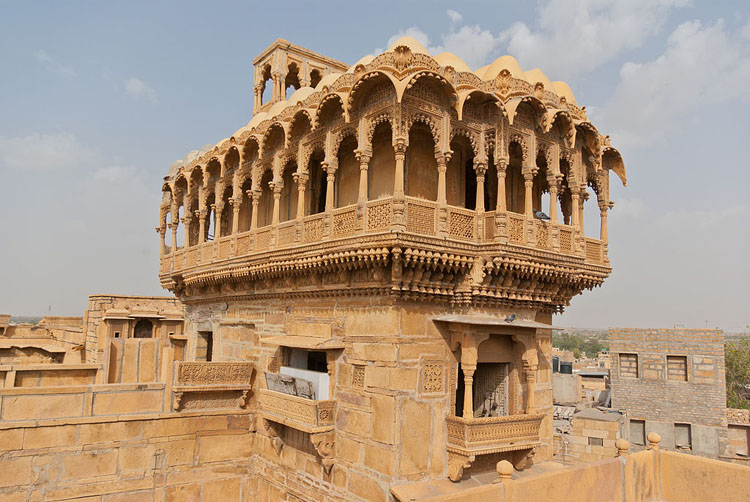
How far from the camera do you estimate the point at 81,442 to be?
34.2 feet

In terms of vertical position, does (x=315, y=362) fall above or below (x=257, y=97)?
below

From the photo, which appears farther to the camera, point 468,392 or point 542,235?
point 542,235

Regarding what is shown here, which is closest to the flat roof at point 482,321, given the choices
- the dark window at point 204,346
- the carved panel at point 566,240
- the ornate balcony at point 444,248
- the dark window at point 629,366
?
the ornate balcony at point 444,248

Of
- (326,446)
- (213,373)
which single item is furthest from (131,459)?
(326,446)

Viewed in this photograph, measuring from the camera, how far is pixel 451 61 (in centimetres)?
1026

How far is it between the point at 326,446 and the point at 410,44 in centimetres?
711

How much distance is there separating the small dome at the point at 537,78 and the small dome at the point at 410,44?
2461 mm

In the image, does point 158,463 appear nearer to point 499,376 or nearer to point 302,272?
point 302,272

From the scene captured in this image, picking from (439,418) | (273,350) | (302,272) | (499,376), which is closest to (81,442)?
(273,350)

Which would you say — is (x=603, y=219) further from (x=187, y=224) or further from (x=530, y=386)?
(x=187, y=224)

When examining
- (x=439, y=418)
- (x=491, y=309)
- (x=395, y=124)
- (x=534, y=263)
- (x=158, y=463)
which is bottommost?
(x=158, y=463)

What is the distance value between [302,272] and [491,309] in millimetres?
3649

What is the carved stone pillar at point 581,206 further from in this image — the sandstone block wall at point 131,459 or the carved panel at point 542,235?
the sandstone block wall at point 131,459

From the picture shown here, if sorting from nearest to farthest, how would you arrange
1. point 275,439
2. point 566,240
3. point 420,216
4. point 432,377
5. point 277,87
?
point 420,216 < point 432,377 < point 566,240 < point 275,439 < point 277,87
